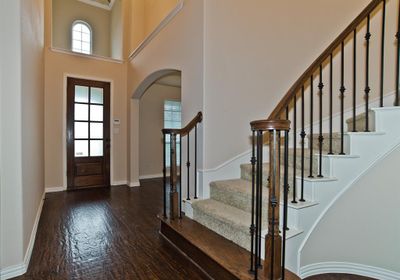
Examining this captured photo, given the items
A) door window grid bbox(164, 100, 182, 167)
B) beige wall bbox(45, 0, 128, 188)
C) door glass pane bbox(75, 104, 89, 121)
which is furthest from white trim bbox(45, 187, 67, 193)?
door window grid bbox(164, 100, 182, 167)

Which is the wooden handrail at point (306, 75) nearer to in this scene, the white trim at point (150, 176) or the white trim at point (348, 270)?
the white trim at point (348, 270)

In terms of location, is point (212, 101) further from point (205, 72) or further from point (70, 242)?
point (70, 242)

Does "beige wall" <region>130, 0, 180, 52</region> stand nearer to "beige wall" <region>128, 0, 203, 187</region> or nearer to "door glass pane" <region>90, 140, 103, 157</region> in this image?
"beige wall" <region>128, 0, 203, 187</region>

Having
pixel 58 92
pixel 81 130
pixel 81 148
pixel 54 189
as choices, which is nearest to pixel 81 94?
pixel 58 92

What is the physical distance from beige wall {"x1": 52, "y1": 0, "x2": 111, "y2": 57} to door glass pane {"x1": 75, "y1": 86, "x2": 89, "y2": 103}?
7.35 ft

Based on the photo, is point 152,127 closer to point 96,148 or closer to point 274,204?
point 96,148

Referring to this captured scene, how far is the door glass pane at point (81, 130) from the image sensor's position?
4773 millimetres

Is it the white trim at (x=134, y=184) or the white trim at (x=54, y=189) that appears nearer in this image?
the white trim at (x=54, y=189)

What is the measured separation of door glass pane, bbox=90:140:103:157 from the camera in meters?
4.93

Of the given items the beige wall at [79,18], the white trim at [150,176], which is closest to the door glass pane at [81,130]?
the white trim at [150,176]

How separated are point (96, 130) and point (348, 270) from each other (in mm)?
4826

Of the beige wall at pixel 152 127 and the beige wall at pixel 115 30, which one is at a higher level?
the beige wall at pixel 115 30

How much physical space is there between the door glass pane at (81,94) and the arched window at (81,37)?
2279mm

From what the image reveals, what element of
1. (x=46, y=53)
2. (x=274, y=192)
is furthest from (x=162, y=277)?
(x=46, y=53)
